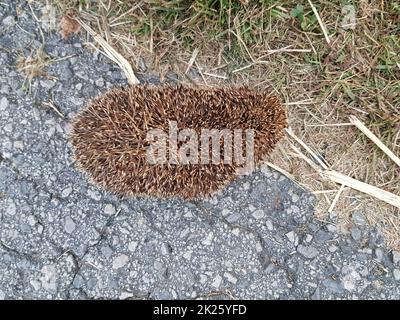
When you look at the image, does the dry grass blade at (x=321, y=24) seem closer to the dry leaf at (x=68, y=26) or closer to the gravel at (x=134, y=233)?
the gravel at (x=134, y=233)

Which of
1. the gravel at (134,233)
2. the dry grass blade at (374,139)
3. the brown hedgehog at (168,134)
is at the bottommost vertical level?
the gravel at (134,233)


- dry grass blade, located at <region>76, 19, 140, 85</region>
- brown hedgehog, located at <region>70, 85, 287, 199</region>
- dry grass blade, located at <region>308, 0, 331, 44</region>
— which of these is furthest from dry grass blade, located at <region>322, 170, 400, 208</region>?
dry grass blade, located at <region>76, 19, 140, 85</region>

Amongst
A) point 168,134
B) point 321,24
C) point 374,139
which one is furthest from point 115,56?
point 374,139

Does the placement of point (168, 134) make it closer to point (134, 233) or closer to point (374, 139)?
point (134, 233)

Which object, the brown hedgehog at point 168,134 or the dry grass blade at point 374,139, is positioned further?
the dry grass blade at point 374,139

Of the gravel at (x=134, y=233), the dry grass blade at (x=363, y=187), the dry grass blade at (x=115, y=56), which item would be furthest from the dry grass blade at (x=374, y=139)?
the dry grass blade at (x=115, y=56)

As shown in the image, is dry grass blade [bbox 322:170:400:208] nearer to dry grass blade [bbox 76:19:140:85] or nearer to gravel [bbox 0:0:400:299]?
gravel [bbox 0:0:400:299]
